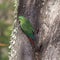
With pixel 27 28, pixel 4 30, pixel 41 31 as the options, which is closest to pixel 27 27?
pixel 27 28

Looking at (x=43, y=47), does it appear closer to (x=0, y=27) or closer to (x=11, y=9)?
(x=11, y=9)

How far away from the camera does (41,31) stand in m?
1.77

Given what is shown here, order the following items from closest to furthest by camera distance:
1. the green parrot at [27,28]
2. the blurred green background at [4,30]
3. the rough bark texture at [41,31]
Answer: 1. the rough bark texture at [41,31]
2. the green parrot at [27,28]
3. the blurred green background at [4,30]

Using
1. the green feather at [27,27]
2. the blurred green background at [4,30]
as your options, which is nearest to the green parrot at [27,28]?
the green feather at [27,27]

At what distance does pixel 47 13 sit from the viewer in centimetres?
175

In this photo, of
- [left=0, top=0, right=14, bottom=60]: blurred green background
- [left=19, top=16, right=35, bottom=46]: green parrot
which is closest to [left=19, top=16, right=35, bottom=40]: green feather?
[left=19, top=16, right=35, bottom=46]: green parrot

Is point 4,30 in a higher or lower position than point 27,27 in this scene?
lower

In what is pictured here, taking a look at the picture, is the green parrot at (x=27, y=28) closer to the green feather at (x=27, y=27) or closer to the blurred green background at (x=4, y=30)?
the green feather at (x=27, y=27)

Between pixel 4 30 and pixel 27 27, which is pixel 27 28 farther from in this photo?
pixel 4 30

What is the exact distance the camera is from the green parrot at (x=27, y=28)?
5.92 ft

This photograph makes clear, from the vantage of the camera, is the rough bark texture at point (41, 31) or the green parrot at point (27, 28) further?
the green parrot at point (27, 28)

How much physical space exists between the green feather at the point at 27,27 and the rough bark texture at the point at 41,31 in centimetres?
3

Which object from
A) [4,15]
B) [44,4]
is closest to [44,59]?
[44,4]

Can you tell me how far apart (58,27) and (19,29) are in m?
0.34
